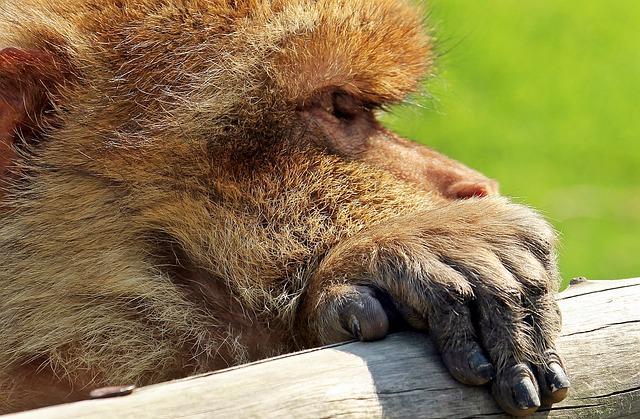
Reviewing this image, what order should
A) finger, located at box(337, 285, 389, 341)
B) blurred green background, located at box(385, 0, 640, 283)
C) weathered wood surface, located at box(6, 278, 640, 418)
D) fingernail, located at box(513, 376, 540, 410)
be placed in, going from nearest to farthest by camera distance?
weathered wood surface, located at box(6, 278, 640, 418), fingernail, located at box(513, 376, 540, 410), finger, located at box(337, 285, 389, 341), blurred green background, located at box(385, 0, 640, 283)

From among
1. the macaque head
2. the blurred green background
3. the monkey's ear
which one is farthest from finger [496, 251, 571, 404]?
the blurred green background

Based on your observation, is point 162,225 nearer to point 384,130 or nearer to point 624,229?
point 384,130

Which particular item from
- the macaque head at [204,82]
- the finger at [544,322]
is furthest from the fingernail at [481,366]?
the macaque head at [204,82]

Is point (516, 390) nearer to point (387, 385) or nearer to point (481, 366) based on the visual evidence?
point (481, 366)

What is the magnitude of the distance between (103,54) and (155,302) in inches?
30.5

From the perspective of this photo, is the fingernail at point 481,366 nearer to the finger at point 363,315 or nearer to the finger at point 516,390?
the finger at point 516,390

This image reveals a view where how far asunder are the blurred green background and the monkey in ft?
15.4

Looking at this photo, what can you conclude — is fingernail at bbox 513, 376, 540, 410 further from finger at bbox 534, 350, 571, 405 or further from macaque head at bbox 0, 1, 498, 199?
macaque head at bbox 0, 1, 498, 199

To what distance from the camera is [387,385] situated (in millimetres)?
2447

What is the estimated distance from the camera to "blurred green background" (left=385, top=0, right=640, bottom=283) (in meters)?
8.38

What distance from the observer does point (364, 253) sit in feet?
9.23

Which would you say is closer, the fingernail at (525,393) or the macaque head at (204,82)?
the fingernail at (525,393)

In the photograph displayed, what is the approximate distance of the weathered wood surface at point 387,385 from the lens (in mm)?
2277

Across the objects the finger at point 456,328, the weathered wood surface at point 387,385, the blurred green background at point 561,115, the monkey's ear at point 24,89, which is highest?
the monkey's ear at point 24,89
